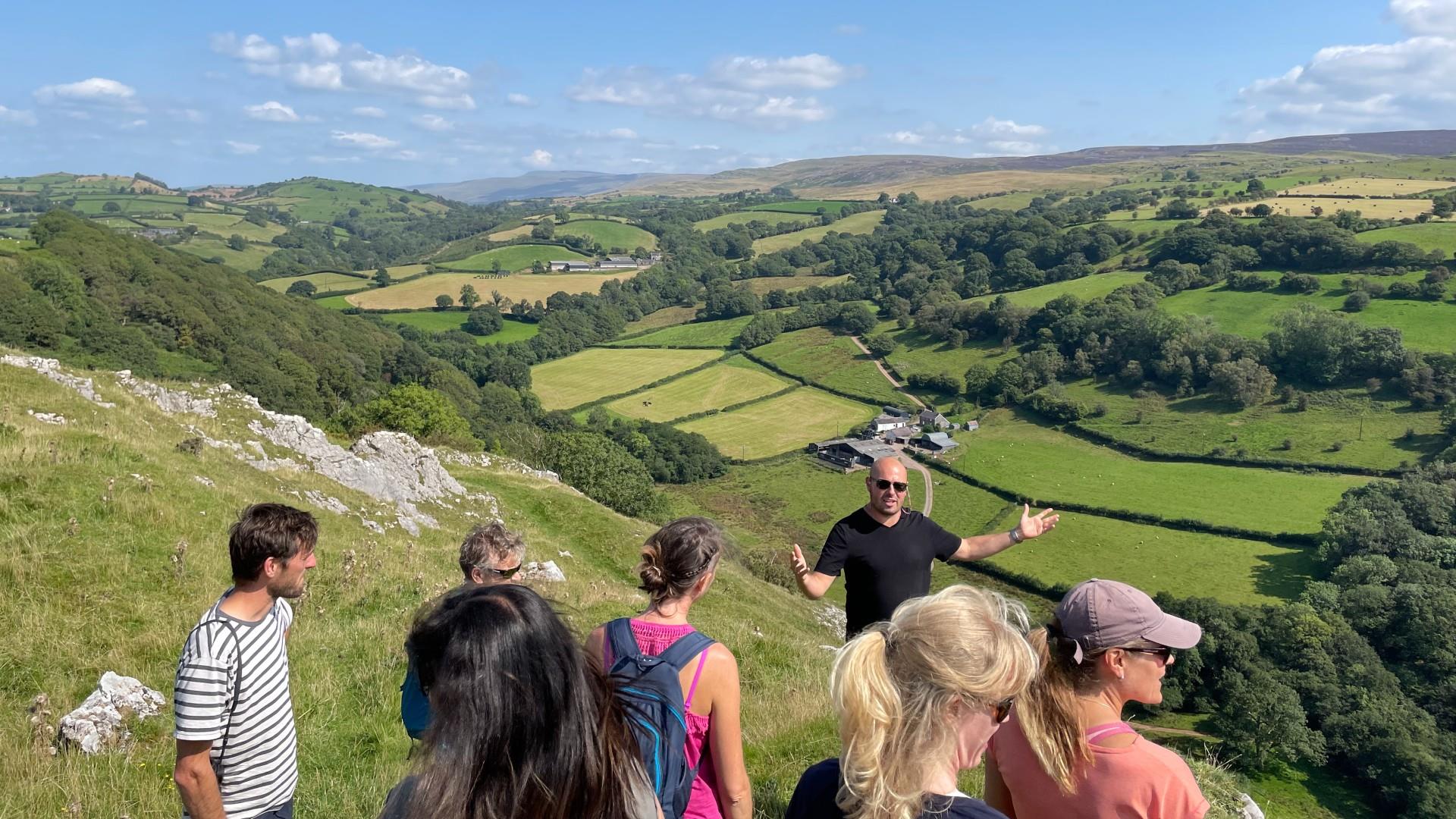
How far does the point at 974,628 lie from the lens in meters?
2.50

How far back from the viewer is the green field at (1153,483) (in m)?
50.7

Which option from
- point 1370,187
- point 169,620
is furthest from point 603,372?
point 1370,187

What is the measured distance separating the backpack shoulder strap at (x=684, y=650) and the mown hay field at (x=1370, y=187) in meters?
158

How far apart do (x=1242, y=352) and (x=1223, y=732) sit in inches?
2242

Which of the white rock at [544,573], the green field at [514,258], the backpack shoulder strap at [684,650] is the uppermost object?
the backpack shoulder strap at [684,650]

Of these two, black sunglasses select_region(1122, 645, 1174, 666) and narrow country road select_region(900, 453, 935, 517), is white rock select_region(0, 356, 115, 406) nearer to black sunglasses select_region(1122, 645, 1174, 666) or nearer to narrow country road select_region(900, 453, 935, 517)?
black sunglasses select_region(1122, 645, 1174, 666)

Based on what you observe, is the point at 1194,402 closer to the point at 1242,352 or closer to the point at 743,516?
the point at 1242,352

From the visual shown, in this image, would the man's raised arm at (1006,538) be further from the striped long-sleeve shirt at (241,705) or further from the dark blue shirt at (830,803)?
the striped long-sleeve shirt at (241,705)

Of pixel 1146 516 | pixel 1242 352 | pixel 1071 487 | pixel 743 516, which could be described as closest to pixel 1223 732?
pixel 1146 516

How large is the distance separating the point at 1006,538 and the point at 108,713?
22.5 feet

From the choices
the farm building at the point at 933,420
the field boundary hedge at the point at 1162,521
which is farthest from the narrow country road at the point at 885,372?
the field boundary hedge at the point at 1162,521

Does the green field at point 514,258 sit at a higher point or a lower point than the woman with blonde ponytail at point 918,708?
lower

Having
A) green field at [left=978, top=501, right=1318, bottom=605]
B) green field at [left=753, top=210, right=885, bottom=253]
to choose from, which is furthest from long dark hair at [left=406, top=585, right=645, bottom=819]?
green field at [left=753, top=210, right=885, bottom=253]

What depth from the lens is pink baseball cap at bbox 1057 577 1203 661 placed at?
3232mm
